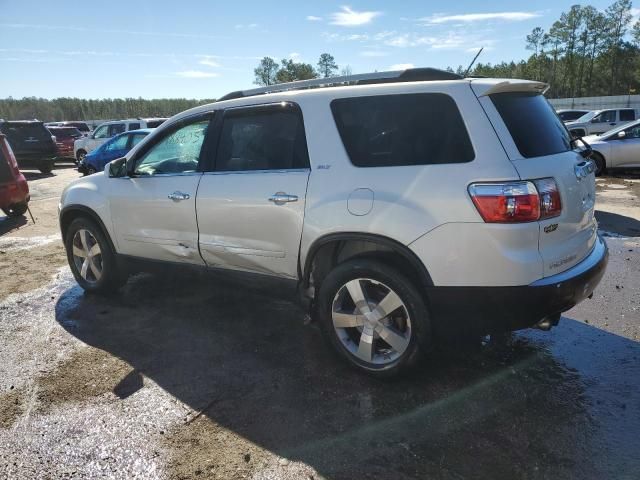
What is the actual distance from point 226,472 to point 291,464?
333 millimetres

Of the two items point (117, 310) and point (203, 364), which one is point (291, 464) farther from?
point (117, 310)

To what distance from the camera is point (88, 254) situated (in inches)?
200

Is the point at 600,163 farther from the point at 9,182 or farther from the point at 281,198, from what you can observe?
the point at 9,182

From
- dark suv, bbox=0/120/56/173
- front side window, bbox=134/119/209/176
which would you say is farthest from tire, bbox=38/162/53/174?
front side window, bbox=134/119/209/176

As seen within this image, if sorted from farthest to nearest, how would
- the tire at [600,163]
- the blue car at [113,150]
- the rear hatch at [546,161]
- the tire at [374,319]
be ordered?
the blue car at [113,150] → the tire at [600,163] → the tire at [374,319] → the rear hatch at [546,161]

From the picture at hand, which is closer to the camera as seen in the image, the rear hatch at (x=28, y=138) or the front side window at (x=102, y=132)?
the rear hatch at (x=28, y=138)

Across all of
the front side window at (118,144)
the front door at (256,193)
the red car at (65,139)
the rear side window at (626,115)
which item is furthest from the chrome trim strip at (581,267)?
the red car at (65,139)

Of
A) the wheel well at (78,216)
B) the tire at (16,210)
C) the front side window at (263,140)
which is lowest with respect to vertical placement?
the tire at (16,210)

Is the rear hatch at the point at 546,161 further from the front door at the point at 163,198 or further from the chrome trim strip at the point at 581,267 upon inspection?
the front door at the point at 163,198

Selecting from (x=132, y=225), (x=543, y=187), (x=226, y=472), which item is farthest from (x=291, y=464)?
(x=132, y=225)

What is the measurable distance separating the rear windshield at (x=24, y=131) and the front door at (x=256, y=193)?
1745 cm

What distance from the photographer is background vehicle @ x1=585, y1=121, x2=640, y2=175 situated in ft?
41.5

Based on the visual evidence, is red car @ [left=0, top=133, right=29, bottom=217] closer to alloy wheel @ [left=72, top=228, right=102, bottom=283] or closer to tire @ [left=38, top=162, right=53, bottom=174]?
alloy wheel @ [left=72, top=228, right=102, bottom=283]

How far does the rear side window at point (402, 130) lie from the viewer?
9.53ft
